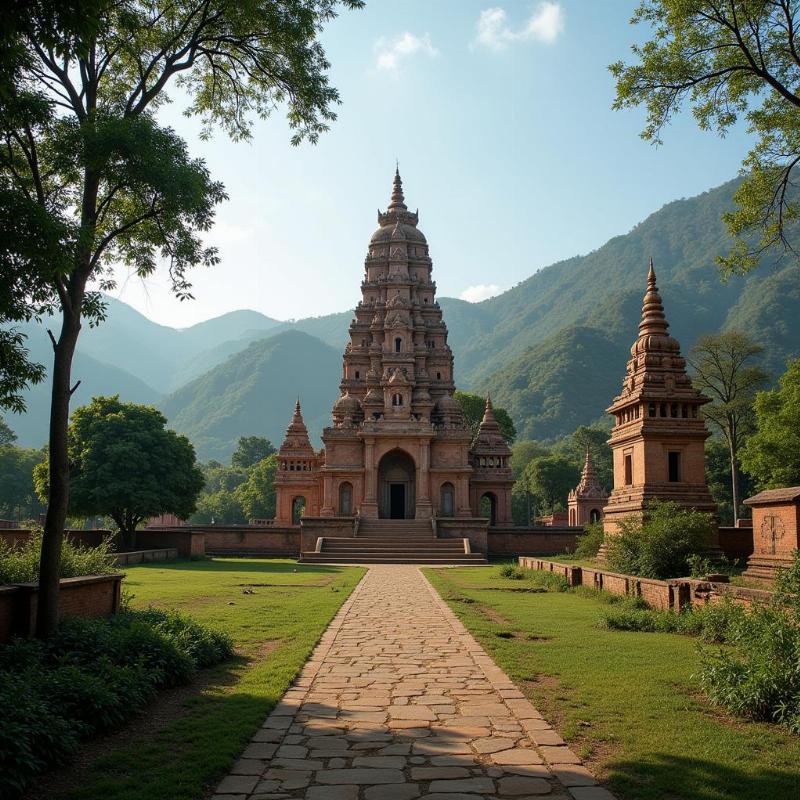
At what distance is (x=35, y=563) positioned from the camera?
36.2 ft

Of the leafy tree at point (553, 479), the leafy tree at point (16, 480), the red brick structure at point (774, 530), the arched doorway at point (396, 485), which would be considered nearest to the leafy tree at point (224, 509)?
the leafy tree at point (16, 480)

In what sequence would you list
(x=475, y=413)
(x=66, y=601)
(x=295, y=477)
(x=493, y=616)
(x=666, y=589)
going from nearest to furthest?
(x=66, y=601), (x=666, y=589), (x=493, y=616), (x=295, y=477), (x=475, y=413)

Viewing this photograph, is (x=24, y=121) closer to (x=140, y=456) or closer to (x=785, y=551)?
(x=785, y=551)

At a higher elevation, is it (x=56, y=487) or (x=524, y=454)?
(x=524, y=454)

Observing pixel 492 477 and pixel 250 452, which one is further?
pixel 250 452

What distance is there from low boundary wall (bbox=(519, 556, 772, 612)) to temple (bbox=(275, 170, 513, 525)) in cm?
2076

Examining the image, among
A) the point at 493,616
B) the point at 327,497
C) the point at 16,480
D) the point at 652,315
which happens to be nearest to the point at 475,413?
the point at 327,497

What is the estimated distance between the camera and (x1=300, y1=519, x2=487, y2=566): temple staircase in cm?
3331

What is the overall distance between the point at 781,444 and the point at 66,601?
101 ft

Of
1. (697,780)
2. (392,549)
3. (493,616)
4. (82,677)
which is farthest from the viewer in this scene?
(392,549)

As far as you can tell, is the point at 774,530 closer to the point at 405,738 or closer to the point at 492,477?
the point at 405,738

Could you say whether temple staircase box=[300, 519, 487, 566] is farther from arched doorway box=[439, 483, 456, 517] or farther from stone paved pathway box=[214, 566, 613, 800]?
stone paved pathway box=[214, 566, 613, 800]

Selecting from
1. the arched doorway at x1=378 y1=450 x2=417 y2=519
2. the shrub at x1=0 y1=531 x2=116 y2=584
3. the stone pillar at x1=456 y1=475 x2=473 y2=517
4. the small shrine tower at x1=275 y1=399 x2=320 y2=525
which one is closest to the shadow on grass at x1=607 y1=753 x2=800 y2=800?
the shrub at x1=0 y1=531 x2=116 y2=584

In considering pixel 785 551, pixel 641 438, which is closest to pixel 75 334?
pixel 785 551
